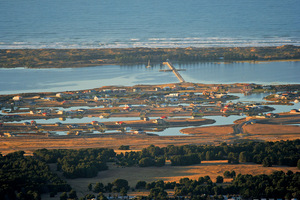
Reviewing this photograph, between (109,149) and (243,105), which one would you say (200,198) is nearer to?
(109,149)

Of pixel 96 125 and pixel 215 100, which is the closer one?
pixel 96 125

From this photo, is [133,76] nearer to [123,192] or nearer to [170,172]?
[170,172]

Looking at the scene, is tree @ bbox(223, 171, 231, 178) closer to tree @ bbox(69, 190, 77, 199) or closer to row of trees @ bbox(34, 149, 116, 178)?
row of trees @ bbox(34, 149, 116, 178)

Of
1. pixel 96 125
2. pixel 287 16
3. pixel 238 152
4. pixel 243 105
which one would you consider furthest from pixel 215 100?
pixel 287 16

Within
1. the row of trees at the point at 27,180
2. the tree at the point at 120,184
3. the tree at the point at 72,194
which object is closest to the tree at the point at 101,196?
the tree at the point at 72,194

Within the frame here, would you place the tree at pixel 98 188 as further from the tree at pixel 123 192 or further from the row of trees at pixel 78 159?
the row of trees at pixel 78 159

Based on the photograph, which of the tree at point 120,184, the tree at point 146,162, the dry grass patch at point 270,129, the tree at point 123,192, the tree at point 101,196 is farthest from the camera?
the dry grass patch at point 270,129
